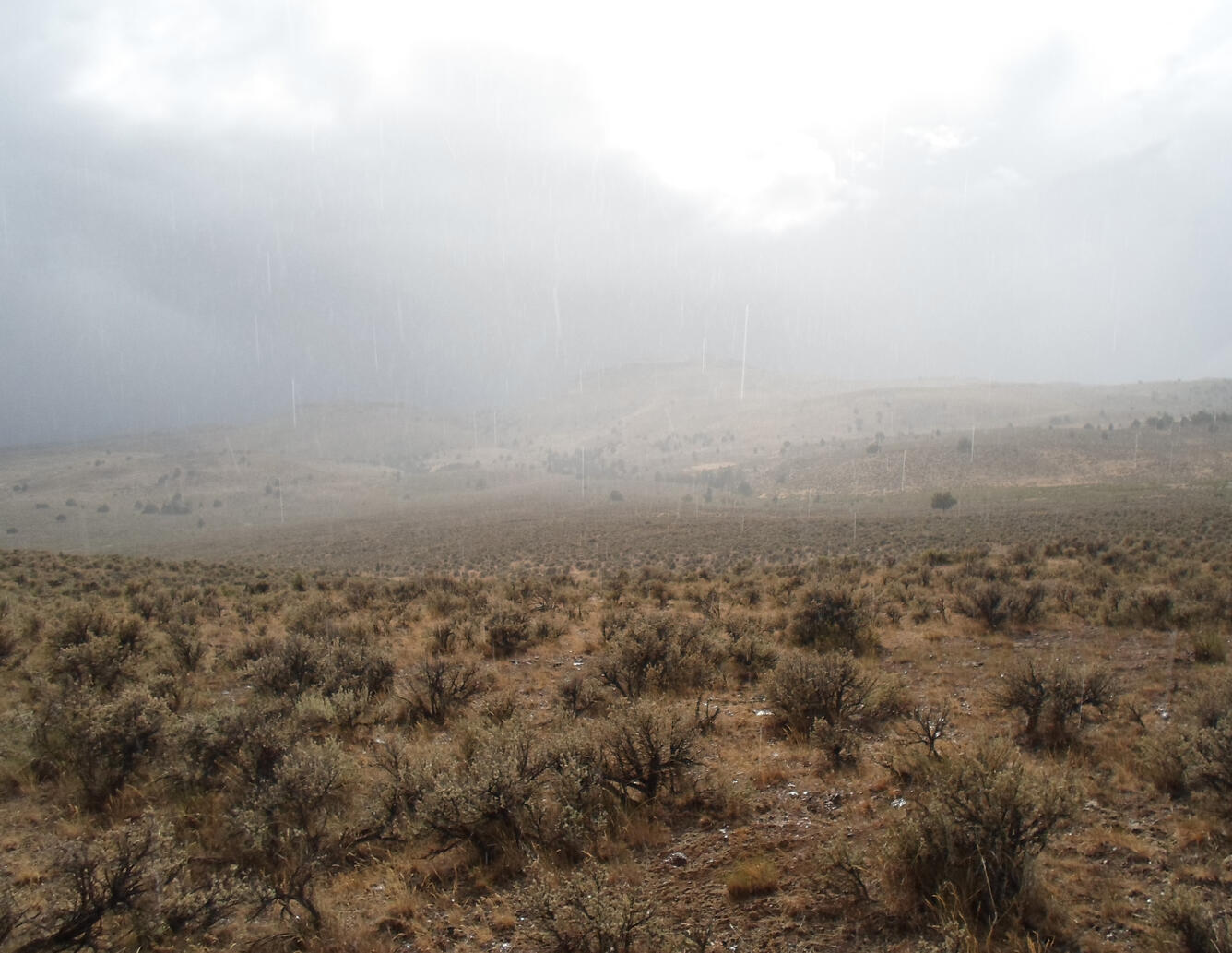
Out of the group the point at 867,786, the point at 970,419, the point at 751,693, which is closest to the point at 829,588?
the point at 751,693

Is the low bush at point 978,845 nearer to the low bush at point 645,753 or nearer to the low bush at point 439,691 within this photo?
the low bush at point 645,753

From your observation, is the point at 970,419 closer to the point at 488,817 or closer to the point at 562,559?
the point at 562,559

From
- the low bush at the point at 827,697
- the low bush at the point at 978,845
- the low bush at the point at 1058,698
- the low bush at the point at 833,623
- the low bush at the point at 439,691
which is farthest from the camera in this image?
the low bush at the point at 833,623

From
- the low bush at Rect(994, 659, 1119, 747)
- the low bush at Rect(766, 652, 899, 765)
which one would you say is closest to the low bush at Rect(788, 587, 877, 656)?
the low bush at Rect(766, 652, 899, 765)

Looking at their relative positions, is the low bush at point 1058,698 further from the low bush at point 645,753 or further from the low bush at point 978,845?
the low bush at point 645,753

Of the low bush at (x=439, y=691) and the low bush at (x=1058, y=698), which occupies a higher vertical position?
the low bush at (x=1058, y=698)

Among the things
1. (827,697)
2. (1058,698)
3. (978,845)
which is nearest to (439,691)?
(827,697)

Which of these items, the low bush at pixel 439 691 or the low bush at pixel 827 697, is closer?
the low bush at pixel 827 697

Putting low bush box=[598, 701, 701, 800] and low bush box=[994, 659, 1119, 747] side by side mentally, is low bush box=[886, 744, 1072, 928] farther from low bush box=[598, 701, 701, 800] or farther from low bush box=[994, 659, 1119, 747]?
low bush box=[994, 659, 1119, 747]

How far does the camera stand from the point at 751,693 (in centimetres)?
845

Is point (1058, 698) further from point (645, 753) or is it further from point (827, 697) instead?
point (645, 753)

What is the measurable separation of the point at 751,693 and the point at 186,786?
6.93 m

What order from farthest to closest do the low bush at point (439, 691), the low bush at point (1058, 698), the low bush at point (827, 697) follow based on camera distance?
the low bush at point (439, 691) < the low bush at point (827, 697) < the low bush at point (1058, 698)

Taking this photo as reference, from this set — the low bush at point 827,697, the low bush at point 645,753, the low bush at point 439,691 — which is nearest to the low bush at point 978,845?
the low bush at point 645,753
